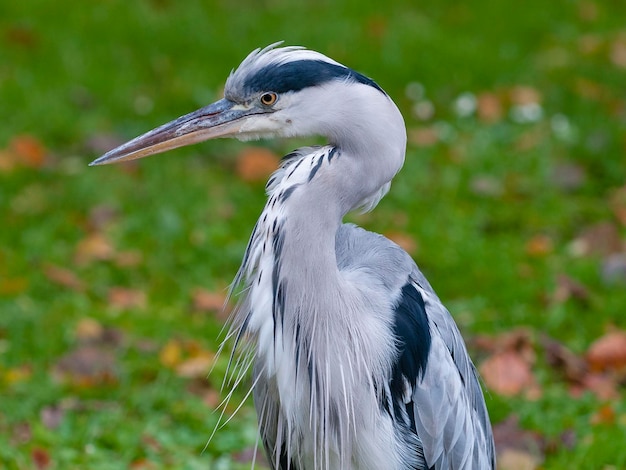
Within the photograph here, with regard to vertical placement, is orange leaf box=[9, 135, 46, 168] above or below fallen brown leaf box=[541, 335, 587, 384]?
above

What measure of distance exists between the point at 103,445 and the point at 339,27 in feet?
17.6

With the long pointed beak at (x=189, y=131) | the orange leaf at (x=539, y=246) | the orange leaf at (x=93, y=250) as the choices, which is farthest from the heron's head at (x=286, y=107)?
the orange leaf at (x=539, y=246)

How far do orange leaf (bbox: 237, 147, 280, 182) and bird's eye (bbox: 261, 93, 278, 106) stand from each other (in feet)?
12.6

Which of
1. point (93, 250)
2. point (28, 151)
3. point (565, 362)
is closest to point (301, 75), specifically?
point (565, 362)

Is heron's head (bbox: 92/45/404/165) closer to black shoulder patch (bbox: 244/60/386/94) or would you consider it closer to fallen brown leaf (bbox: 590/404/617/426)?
black shoulder patch (bbox: 244/60/386/94)

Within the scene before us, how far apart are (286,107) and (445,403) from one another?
107 centimetres

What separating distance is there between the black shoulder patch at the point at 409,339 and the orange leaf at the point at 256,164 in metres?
3.74

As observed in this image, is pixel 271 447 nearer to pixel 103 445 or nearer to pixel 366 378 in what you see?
pixel 366 378

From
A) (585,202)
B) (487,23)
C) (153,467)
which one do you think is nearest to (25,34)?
(487,23)

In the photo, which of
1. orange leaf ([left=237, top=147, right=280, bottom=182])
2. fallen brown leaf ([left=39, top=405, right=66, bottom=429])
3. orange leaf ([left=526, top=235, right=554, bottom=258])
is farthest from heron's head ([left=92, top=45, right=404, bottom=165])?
orange leaf ([left=237, top=147, right=280, bottom=182])

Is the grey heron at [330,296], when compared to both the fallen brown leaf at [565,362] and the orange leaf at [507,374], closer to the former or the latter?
the orange leaf at [507,374]

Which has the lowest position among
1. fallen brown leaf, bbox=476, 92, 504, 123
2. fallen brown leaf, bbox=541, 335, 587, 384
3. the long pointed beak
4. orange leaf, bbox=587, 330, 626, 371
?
the long pointed beak

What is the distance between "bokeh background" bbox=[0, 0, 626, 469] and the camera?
4527 millimetres

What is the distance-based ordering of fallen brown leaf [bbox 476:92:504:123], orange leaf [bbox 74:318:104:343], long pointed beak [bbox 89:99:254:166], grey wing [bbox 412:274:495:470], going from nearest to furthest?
long pointed beak [bbox 89:99:254:166]
grey wing [bbox 412:274:495:470]
orange leaf [bbox 74:318:104:343]
fallen brown leaf [bbox 476:92:504:123]
